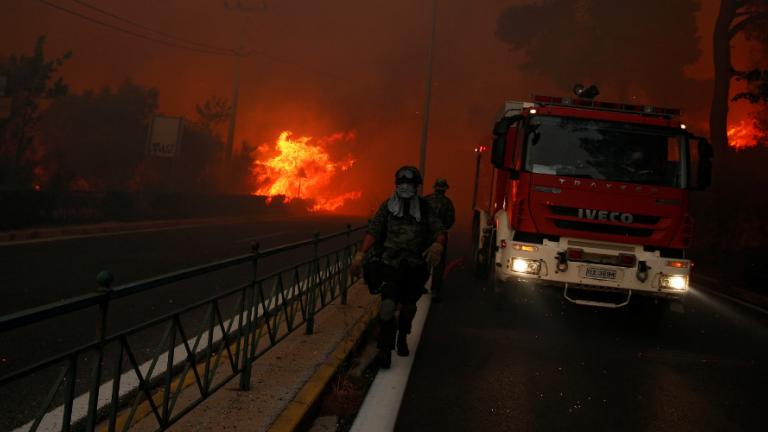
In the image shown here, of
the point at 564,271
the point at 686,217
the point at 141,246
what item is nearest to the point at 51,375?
the point at 564,271

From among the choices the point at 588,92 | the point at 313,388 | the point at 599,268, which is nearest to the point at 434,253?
the point at 313,388

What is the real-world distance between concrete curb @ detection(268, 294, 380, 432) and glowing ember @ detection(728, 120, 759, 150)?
122 feet

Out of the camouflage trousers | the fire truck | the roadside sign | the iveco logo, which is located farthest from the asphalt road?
the roadside sign

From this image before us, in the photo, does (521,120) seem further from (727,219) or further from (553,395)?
(727,219)

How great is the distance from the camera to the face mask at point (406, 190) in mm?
5734

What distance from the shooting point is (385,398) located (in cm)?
491

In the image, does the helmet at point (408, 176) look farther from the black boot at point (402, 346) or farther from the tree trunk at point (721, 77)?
the tree trunk at point (721, 77)

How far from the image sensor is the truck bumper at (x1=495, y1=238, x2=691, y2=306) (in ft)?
25.8

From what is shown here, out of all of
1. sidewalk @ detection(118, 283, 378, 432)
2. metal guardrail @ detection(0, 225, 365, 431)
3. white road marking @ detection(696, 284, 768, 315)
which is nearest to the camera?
metal guardrail @ detection(0, 225, 365, 431)

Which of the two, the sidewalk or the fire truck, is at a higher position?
the fire truck

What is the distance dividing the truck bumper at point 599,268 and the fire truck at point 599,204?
1 cm

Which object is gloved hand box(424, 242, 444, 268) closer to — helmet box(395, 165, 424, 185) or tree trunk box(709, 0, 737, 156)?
helmet box(395, 165, 424, 185)

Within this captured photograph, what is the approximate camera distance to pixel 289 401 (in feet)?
13.9

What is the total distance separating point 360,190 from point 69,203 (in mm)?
43062
